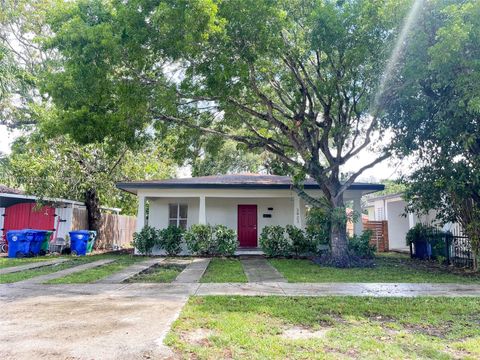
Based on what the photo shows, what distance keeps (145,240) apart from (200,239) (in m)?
2.29

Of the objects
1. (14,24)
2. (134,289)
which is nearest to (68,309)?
(134,289)

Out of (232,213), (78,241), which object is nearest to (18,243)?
(78,241)

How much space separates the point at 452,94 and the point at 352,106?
326 cm

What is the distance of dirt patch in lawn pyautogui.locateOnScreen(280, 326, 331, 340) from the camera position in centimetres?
461

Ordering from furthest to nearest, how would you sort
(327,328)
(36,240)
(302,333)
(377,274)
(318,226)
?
(36,240), (318,226), (377,274), (327,328), (302,333)

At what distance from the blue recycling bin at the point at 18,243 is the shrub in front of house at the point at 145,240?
4043 mm

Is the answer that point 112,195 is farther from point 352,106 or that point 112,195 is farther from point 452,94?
point 452,94

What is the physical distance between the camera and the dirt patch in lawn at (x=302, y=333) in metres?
4.61

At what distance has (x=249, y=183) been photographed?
1548cm

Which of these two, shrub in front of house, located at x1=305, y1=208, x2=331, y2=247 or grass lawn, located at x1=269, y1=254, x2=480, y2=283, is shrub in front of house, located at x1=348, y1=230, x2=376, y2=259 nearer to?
shrub in front of house, located at x1=305, y1=208, x2=331, y2=247

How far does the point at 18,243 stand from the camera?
14469 millimetres

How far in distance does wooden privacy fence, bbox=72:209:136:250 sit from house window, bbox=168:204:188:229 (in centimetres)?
433

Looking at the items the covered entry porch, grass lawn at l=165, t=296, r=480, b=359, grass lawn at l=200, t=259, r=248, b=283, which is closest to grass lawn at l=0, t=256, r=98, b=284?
grass lawn at l=200, t=259, r=248, b=283

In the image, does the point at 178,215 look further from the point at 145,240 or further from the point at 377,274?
the point at 377,274
